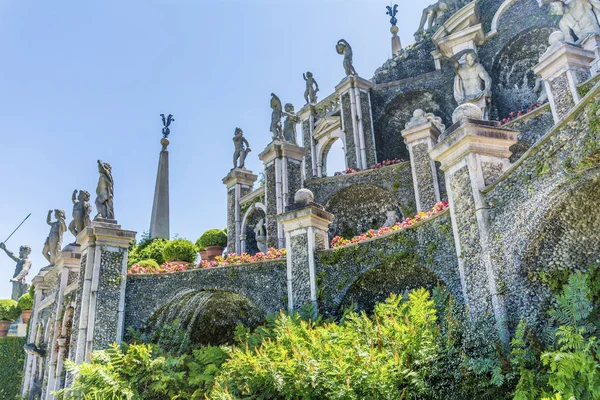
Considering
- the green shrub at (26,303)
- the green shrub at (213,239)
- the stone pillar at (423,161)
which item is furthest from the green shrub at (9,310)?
the stone pillar at (423,161)

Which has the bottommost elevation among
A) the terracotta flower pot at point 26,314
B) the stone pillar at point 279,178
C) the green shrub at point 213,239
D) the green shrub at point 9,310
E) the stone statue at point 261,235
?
the terracotta flower pot at point 26,314

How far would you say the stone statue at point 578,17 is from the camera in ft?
40.4

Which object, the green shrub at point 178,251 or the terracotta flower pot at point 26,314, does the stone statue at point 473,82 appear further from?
the terracotta flower pot at point 26,314

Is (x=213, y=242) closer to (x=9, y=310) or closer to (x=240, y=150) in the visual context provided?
(x=240, y=150)

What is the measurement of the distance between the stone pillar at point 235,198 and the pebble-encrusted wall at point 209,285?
252 inches

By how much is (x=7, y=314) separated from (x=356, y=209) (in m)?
13.9

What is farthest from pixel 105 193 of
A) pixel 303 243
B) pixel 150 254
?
pixel 150 254

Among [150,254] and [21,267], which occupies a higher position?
[21,267]

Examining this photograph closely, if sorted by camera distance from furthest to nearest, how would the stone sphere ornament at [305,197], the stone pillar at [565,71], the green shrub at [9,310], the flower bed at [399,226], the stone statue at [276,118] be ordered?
the green shrub at [9,310] → the stone statue at [276,118] → the stone sphere ornament at [305,197] → the stone pillar at [565,71] → the flower bed at [399,226]

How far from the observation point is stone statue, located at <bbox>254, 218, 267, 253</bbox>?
17.4 metres

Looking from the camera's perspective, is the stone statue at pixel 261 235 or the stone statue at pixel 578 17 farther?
the stone statue at pixel 261 235

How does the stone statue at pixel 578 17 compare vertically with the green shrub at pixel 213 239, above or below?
above

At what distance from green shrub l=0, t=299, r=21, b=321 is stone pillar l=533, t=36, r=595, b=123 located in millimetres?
19505

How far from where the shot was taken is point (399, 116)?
21.2 metres
